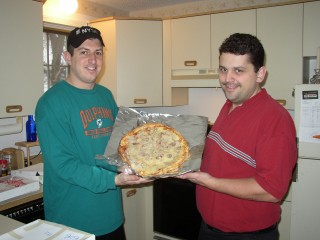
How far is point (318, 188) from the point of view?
2018 mm

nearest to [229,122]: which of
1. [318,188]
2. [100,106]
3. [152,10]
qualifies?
[100,106]

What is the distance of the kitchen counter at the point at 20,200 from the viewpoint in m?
1.72

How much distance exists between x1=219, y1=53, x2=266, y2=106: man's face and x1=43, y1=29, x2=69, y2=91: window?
6.27ft

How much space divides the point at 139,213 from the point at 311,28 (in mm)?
2109

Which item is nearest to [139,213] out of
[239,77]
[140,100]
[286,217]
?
[140,100]

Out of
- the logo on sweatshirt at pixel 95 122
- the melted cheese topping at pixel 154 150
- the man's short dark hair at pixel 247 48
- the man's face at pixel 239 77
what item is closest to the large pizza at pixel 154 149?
the melted cheese topping at pixel 154 150

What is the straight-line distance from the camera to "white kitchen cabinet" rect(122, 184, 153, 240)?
2.75m

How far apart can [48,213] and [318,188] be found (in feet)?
5.50

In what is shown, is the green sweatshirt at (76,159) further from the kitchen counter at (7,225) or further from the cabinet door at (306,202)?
the cabinet door at (306,202)

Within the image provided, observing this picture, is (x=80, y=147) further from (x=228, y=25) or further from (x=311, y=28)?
(x=311, y=28)

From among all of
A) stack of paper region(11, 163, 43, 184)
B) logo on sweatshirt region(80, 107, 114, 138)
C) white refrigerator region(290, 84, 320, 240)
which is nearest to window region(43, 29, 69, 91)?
stack of paper region(11, 163, 43, 184)

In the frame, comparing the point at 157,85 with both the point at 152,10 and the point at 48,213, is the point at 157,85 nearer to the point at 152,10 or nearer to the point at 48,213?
the point at 152,10

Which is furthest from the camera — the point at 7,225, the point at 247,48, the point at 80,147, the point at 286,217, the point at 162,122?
the point at 286,217

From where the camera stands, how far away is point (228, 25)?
2.49 m
